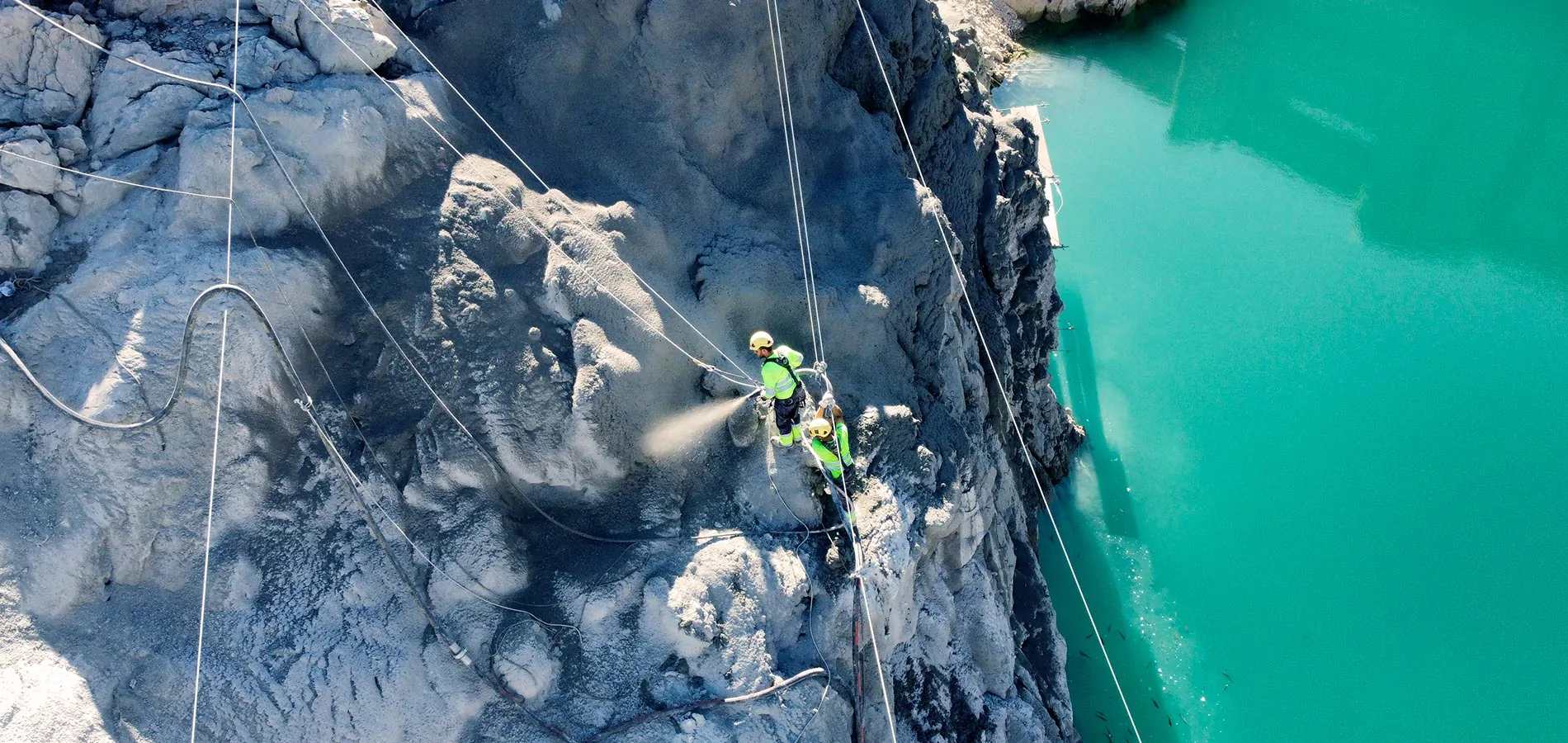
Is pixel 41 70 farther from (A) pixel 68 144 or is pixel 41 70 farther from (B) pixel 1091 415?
(B) pixel 1091 415

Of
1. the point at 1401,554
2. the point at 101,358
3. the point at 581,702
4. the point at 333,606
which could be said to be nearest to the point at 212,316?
the point at 101,358

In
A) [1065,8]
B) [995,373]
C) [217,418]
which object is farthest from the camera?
[1065,8]

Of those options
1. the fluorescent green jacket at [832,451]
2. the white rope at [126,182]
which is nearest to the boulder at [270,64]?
the white rope at [126,182]

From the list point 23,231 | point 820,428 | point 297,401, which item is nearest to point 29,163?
point 23,231

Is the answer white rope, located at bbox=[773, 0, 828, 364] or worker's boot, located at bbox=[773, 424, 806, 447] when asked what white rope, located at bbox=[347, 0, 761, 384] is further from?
white rope, located at bbox=[773, 0, 828, 364]

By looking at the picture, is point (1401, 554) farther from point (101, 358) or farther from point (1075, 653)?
point (101, 358)

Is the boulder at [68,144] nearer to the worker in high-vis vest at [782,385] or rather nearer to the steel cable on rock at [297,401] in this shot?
the steel cable on rock at [297,401]

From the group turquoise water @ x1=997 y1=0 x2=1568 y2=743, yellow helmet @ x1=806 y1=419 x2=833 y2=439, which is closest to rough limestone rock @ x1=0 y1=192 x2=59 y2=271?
yellow helmet @ x1=806 y1=419 x2=833 y2=439
